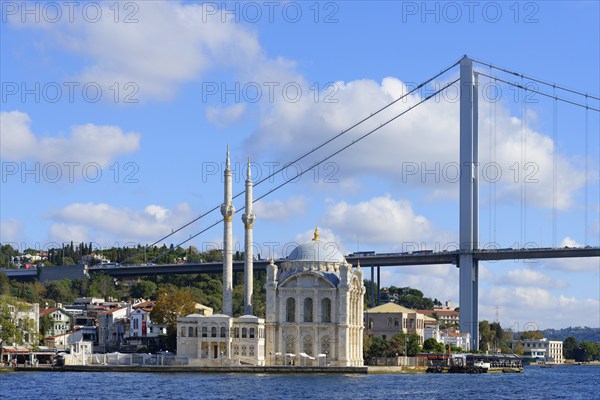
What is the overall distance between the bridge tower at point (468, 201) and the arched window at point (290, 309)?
23.3 m

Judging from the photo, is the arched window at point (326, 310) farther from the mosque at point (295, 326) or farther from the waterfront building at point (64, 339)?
the waterfront building at point (64, 339)

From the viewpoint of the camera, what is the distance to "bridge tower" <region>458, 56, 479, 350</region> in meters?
111

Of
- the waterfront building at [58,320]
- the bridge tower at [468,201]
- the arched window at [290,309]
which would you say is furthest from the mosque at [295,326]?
the waterfront building at [58,320]

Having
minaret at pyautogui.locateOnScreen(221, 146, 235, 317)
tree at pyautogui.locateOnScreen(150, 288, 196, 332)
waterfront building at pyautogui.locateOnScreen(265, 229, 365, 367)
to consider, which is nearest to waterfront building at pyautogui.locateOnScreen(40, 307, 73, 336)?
tree at pyautogui.locateOnScreen(150, 288, 196, 332)

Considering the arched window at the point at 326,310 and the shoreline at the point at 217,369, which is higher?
the arched window at the point at 326,310

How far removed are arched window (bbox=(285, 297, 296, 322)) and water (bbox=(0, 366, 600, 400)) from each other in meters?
7.78

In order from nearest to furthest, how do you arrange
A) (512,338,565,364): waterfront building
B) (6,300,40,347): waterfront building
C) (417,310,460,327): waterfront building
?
(6,300,40,347): waterfront building < (417,310,460,327): waterfront building < (512,338,565,364): waterfront building

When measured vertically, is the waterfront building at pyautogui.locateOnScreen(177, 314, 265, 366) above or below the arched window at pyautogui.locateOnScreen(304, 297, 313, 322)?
below

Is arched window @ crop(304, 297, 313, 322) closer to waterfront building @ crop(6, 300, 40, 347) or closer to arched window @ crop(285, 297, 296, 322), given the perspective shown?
arched window @ crop(285, 297, 296, 322)

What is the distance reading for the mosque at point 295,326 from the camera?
90812mm

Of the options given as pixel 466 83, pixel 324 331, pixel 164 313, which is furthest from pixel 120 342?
pixel 466 83

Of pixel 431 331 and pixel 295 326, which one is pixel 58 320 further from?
pixel 431 331

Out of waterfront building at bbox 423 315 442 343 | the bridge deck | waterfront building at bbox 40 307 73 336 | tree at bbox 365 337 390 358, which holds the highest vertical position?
the bridge deck

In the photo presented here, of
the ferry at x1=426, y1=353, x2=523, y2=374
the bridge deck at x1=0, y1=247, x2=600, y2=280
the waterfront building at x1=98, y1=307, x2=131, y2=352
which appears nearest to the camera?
the ferry at x1=426, y1=353, x2=523, y2=374
